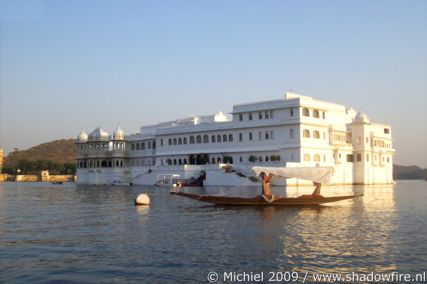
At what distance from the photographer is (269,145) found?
64.2 m

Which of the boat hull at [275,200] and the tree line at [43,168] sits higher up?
the tree line at [43,168]

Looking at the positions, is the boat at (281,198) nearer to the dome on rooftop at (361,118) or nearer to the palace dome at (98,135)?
the dome on rooftop at (361,118)

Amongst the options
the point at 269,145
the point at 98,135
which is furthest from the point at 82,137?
the point at 269,145

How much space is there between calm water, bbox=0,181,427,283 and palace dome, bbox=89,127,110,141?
57.3m

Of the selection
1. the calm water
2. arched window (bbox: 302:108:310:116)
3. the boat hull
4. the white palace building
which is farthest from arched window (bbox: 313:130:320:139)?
the calm water

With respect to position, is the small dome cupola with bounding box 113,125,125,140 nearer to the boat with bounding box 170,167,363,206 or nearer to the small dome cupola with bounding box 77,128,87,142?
the small dome cupola with bounding box 77,128,87,142

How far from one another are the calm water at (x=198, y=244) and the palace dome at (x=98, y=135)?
57.3 meters

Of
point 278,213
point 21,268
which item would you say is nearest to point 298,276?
point 21,268

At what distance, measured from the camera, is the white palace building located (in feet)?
204

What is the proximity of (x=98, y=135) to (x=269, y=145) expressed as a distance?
109ft

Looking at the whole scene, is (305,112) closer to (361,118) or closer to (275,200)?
(361,118)

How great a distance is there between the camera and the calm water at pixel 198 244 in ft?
46.2

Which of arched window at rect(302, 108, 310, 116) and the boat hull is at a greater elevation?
arched window at rect(302, 108, 310, 116)

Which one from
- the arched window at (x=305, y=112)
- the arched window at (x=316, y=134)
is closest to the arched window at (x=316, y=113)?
the arched window at (x=305, y=112)
